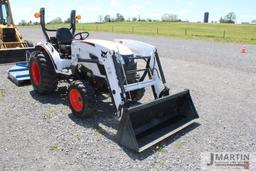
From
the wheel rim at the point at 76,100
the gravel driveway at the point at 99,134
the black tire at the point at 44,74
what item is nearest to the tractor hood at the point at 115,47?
the wheel rim at the point at 76,100

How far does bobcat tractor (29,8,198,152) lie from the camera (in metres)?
4.06

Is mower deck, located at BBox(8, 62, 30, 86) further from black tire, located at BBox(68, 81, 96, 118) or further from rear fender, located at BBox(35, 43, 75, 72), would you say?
black tire, located at BBox(68, 81, 96, 118)

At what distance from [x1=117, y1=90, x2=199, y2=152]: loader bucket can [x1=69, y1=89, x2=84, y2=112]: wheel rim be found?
1135mm

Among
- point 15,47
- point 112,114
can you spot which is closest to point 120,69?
point 112,114

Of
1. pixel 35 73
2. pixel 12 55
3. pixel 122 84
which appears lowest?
pixel 12 55

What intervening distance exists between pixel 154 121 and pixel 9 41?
8.63 metres

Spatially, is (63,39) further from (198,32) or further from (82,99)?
(198,32)

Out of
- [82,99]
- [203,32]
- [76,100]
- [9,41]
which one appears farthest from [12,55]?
[203,32]

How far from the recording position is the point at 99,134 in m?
4.36

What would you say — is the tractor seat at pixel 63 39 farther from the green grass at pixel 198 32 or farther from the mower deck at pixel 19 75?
Answer: the green grass at pixel 198 32

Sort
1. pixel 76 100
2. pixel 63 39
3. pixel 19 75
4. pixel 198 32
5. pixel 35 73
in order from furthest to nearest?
pixel 198 32
pixel 19 75
pixel 35 73
pixel 63 39
pixel 76 100

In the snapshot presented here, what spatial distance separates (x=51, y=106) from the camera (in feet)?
18.4

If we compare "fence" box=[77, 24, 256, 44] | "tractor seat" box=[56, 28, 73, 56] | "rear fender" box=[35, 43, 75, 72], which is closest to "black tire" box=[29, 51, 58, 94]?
"rear fender" box=[35, 43, 75, 72]

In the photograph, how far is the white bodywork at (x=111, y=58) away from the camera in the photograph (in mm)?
4321
